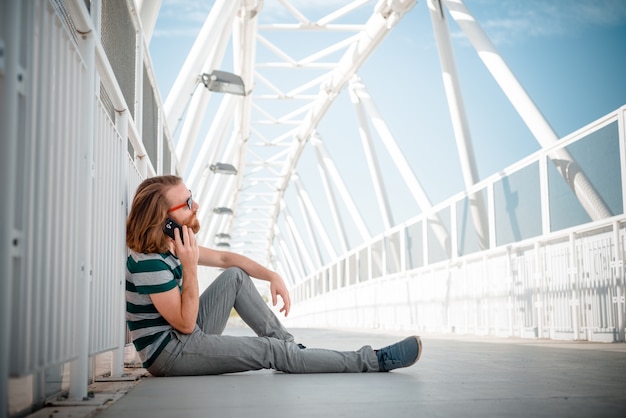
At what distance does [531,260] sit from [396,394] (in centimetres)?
→ 771

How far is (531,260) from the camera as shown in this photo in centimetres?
1035

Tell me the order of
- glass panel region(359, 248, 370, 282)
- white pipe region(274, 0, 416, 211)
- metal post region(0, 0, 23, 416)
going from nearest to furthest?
metal post region(0, 0, 23, 416) < white pipe region(274, 0, 416, 211) < glass panel region(359, 248, 370, 282)

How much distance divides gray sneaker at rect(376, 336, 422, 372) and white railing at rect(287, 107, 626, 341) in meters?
4.66

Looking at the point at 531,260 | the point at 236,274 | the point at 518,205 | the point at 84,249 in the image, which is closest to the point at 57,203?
the point at 84,249

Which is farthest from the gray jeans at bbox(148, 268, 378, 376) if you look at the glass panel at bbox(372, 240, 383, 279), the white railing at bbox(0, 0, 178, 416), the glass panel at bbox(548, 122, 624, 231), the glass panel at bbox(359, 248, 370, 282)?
the glass panel at bbox(359, 248, 370, 282)

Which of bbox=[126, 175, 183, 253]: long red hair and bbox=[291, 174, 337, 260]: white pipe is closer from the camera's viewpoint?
bbox=[126, 175, 183, 253]: long red hair

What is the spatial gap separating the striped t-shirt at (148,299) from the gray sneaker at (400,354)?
3.92 ft

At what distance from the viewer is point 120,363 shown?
4148 millimetres

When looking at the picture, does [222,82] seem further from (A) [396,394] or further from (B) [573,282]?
(A) [396,394]

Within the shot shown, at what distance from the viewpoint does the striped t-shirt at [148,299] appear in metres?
3.78

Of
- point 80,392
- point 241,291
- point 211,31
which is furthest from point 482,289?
point 80,392

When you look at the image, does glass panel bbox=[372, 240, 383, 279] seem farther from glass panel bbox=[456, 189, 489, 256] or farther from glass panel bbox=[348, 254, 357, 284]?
glass panel bbox=[456, 189, 489, 256]

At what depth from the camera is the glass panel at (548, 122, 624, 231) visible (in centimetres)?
805

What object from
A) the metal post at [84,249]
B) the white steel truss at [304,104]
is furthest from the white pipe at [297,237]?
the metal post at [84,249]
